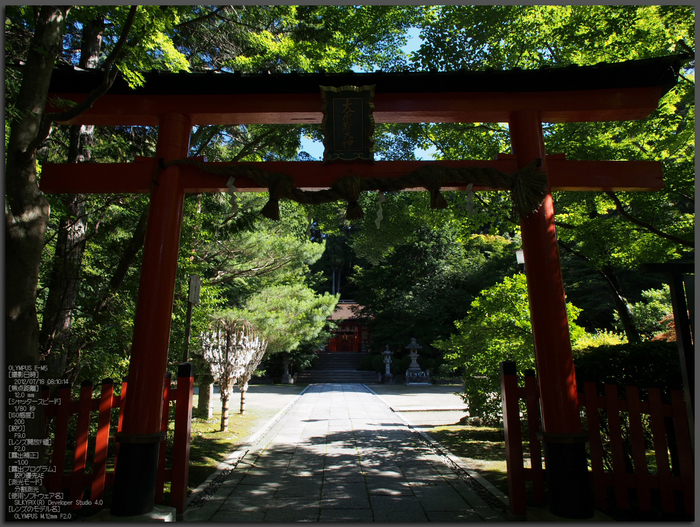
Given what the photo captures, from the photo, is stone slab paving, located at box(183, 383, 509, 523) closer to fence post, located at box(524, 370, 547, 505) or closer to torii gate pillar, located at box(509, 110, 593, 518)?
fence post, located at box(524, 370, 547, 505)

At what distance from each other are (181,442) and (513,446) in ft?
9.54

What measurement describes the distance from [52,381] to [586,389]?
180 inches

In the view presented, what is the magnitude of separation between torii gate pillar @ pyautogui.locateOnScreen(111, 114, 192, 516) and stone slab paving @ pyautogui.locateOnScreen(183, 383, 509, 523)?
0.60m

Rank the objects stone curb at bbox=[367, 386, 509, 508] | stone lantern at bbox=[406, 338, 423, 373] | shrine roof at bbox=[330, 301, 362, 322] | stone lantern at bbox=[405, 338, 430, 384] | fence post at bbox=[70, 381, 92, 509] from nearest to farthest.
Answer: fence post at bbox=[70, 381, 92, 509], stone curb at bbox=[367, 386, 509, 508], stone lantern at bbox=[405, 338, 430, 384], stone lantern at bbox=[406, 338, 423, 373], shrine roof at bbox=[330, 301, 362, 322]

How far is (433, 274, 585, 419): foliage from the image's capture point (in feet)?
21.5

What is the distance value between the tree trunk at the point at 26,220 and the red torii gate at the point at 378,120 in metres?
0.54

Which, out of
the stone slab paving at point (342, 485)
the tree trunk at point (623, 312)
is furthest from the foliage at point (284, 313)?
the tree trunk at point (623, 312)

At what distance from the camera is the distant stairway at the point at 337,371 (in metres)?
25.2

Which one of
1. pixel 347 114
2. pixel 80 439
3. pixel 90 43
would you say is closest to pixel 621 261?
pixel 347 114

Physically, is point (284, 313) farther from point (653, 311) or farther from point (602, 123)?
point (653, 311)

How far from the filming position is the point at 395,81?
394cm

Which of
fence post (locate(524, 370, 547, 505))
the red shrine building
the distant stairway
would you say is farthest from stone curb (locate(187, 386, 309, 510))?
the red shrine building

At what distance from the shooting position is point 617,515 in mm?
3365

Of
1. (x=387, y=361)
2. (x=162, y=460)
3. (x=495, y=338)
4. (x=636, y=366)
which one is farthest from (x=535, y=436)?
(x=387, y=361)
